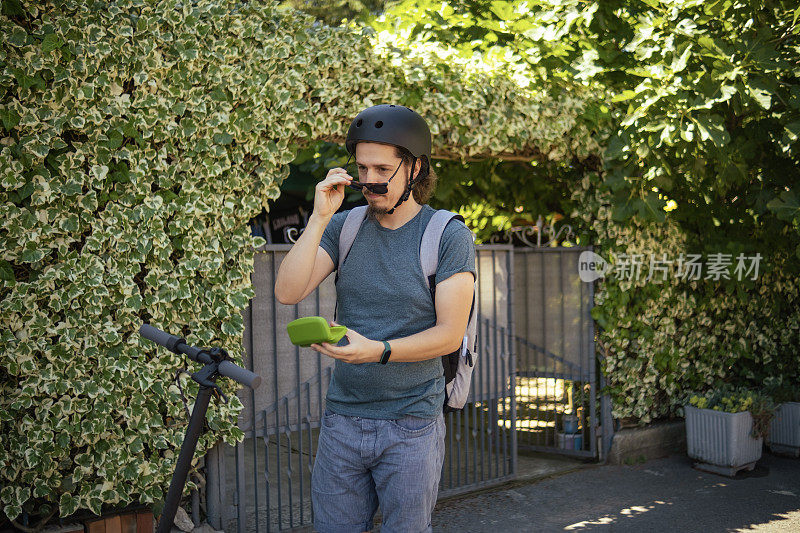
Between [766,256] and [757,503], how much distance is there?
2.84 meters

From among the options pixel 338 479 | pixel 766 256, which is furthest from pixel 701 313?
pixel 338 479

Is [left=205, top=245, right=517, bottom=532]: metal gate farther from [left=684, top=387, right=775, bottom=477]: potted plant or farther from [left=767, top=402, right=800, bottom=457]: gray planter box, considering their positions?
[left=767, top=402, right=800, bottom=457]: gray planter box

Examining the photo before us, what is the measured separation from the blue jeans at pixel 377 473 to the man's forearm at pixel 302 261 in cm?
47

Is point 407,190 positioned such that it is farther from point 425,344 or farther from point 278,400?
point 278,400

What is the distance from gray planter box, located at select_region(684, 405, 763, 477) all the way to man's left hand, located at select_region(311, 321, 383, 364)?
543 centimetres

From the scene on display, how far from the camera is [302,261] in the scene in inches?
94.1

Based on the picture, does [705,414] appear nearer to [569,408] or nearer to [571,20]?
[569,408]

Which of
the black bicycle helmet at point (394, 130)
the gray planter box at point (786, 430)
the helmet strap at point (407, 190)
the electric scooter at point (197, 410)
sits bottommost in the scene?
the gray planter box at point (786, 430)

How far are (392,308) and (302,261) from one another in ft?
1.11

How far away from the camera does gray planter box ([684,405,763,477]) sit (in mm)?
6469

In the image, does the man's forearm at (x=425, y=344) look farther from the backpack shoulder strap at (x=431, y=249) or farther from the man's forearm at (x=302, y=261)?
the man's forearm at (x=302, y=261)

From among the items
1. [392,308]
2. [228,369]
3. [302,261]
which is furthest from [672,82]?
[228,369]

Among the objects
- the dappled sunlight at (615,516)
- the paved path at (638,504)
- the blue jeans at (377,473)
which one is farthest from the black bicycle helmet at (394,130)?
the dappled sunlight at (615,516)

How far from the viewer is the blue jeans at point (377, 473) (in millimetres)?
2377
